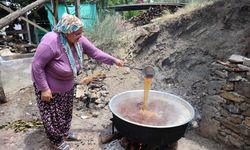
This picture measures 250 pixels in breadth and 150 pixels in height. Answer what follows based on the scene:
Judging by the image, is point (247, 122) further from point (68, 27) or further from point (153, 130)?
point (68, 27)

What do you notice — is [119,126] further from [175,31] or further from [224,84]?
[175,31]

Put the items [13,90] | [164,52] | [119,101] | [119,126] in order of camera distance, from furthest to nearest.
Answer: [164,52] < [13,90] < [119,101] < [119,126]

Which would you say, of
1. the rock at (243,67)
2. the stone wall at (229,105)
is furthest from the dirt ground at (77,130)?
the rock at (243,67)

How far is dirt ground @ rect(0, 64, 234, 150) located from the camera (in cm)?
354

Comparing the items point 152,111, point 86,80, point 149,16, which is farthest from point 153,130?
point 149,16

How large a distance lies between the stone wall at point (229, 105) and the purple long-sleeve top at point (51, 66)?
2016mm

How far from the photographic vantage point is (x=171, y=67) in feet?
17.6

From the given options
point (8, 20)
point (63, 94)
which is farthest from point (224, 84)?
point (8, 20)

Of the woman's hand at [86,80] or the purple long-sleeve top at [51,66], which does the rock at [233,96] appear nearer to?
the purple long-sleeve top at [51,66]

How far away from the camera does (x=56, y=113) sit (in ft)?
10.5

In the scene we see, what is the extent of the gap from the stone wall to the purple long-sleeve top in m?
2.02

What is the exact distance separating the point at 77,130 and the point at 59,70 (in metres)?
1.34

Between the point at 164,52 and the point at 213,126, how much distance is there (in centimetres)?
231

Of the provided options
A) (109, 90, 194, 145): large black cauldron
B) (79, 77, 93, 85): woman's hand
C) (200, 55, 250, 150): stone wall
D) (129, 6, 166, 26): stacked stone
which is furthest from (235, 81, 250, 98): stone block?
(129, 6, 166, 26): stacked stone
